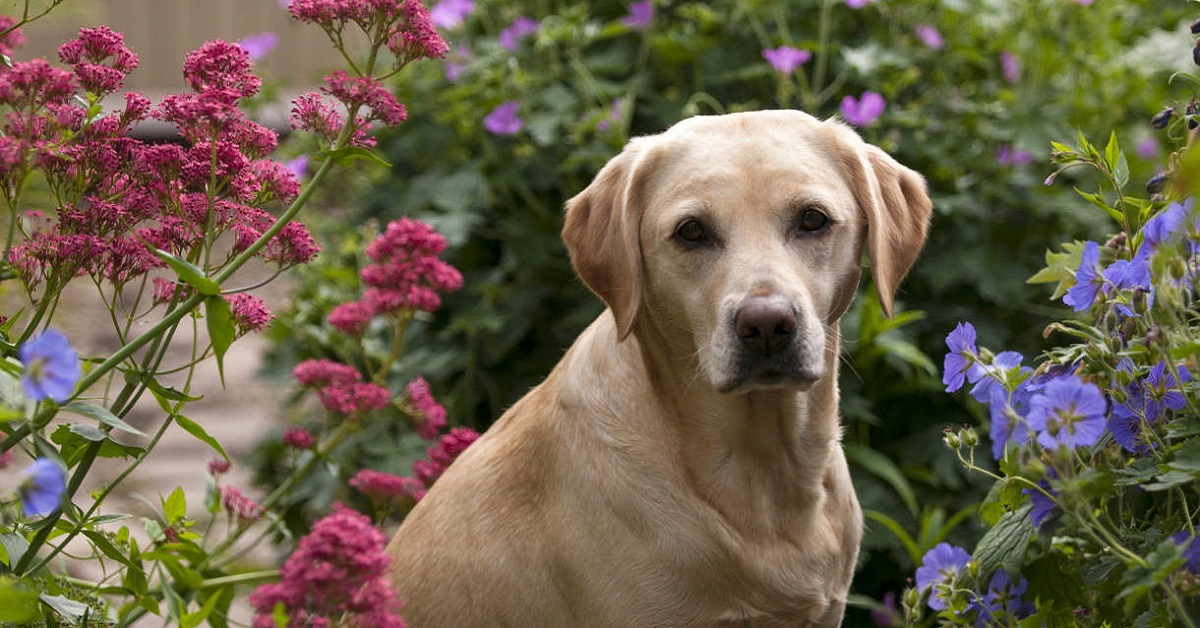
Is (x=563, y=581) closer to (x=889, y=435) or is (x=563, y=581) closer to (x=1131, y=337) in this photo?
(x=1131, y=337)

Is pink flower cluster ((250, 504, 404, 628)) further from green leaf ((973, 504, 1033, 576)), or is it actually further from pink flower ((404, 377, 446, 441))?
pink flower ((404, 377, 446, 441))

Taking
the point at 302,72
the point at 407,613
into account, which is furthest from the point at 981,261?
the point at 302,72

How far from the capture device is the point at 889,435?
176 inches

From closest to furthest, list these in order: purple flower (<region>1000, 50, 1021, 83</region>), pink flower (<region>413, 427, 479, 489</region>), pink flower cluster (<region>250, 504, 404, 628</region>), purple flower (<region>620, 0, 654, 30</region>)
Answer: pink flower cluster (<region>250, 504, 404, 628</region>)
pink flower (<region>413, 427, 479, 489</region>)
purple flower (<region>620, 0, 654, 30</region>)
purple flower (<region>1000, 50, 1021, 83</region>)

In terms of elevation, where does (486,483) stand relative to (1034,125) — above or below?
above

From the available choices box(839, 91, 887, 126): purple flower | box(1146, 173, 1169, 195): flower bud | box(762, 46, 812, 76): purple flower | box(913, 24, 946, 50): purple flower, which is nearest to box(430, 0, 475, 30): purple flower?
box(762, 46, 812, 76): purple flower

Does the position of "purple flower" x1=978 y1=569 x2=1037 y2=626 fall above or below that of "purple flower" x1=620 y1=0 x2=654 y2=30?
Result: below

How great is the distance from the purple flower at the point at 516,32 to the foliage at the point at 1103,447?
2882 mm

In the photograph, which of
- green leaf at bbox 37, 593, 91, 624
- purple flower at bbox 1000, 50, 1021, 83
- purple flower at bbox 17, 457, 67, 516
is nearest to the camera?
purple flower at bbox 17, 457, 67, 516

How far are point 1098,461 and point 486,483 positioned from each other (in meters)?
1.25

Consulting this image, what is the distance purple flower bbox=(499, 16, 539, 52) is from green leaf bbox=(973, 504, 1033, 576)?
320 cm

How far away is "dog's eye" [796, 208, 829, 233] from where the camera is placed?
2559mm

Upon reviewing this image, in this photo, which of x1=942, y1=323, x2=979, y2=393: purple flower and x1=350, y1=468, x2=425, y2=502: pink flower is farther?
x1=350, y1=468, x2=425, y2=502: pink flower

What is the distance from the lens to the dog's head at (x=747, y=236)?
2439mm
